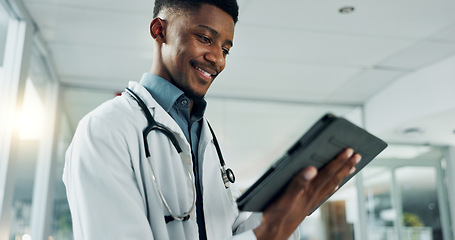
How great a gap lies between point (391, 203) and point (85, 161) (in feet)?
15.4

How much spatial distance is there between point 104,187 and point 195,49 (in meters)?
0.38

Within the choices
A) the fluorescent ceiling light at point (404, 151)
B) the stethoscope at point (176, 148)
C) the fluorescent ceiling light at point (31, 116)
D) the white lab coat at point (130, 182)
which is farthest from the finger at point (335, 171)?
the fluorescent ceiling light at point (404, 151)

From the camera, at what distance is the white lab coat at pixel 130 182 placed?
83 cm

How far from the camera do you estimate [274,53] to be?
363cm

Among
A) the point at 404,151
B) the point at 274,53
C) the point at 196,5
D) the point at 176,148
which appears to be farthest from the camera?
the point at 404,151

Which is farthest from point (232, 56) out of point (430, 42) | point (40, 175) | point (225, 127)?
point (40, 175)

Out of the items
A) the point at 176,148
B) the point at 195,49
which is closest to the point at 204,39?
the point at 195,49

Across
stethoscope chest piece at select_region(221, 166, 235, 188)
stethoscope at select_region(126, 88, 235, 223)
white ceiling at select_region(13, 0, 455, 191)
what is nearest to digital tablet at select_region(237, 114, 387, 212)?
stethoscope at select_region(126, 88, 235, 223)

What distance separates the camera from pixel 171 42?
1.08m

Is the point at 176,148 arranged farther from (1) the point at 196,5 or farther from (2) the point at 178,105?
(1) the point at 196,5

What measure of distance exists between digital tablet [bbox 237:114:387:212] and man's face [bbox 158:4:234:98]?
378 mm

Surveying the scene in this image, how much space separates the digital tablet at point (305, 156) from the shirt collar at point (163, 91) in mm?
376

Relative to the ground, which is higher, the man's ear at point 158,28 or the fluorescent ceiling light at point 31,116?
the fluorescent ceiling light at point 31,116

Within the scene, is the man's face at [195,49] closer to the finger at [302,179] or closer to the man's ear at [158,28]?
the man's ear at [158,28]
